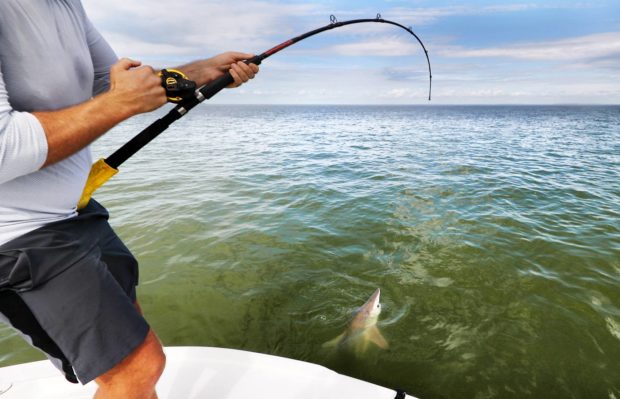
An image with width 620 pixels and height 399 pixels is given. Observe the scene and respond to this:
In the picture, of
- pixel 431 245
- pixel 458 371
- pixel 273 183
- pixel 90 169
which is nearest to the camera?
pixel 90 169

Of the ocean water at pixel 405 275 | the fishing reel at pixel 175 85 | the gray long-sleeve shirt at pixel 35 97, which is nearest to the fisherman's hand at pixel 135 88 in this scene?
the fishing reel at pixel 175 85

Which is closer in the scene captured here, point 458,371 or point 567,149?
point 458,371

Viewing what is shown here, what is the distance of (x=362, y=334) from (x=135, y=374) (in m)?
3.25

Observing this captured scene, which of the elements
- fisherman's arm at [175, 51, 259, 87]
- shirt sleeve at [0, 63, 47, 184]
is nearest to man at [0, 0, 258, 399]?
shirt sleeve at [0, 63, 47, 184]

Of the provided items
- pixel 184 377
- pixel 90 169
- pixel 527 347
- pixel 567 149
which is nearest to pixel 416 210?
pixel 527 347

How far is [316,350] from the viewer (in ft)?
14.5

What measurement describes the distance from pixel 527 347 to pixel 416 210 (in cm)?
523

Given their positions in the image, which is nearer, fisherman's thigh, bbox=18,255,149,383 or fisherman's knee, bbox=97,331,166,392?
fisherman's thigh, bbox=18,255,149,383

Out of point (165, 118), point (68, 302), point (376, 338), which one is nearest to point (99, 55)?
point (165, 118)

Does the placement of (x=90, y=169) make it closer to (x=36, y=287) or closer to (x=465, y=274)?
(x=36, y=287)

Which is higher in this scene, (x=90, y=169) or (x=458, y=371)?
(x=90, y=169)

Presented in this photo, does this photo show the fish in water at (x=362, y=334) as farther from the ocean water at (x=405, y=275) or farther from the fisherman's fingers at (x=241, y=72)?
the fisherman's fingers at (x=241, y=72)

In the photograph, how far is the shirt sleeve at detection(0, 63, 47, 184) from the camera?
4.01 feet

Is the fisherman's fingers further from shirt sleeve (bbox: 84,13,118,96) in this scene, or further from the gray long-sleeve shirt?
the gray long-sleeve shirt
